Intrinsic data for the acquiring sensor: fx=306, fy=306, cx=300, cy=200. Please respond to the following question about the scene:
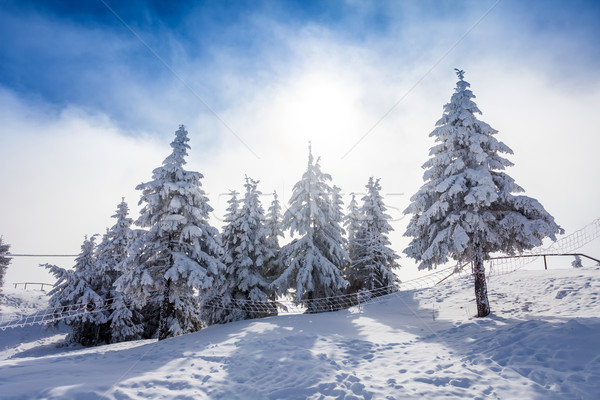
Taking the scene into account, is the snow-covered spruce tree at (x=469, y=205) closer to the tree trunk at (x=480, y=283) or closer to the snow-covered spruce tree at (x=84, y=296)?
the tree trunk at (x=480, y=283)

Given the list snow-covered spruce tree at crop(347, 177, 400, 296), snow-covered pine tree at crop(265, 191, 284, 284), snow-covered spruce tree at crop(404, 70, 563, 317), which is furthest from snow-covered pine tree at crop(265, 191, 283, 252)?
snow-covered spruce tree at crop(404, 70, 563, 317)

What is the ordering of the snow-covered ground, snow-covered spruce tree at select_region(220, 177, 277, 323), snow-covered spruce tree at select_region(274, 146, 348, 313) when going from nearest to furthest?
the snow-covered ground, snow-covered spruce tree at select_region(274, 146, 348, 313), snow-covered spruce tree at select_region(220, 177, 277, 323)

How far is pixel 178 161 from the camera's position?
17625 millimetres

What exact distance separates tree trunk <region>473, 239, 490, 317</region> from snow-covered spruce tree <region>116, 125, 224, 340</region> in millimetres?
12367

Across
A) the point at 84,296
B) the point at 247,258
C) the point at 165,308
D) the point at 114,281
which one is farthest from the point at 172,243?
the point at 84,296

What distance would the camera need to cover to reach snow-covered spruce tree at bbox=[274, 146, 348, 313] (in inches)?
760

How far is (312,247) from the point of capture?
65.9ft

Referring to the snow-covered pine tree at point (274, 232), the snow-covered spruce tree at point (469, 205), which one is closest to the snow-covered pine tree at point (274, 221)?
the snow-covered pine tree at point (274, 232)

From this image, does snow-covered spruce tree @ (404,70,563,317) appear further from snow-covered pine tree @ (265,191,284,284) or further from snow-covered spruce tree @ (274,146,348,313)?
snow-covered pine tree @ (265,191,284,284)

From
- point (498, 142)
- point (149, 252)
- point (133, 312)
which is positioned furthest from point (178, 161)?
point (498, 142)

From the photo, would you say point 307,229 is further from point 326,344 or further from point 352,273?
point 326,344

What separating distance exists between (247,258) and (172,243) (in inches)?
228

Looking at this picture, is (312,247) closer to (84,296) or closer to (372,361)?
(372,361)

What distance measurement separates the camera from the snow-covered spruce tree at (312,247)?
1930cm
